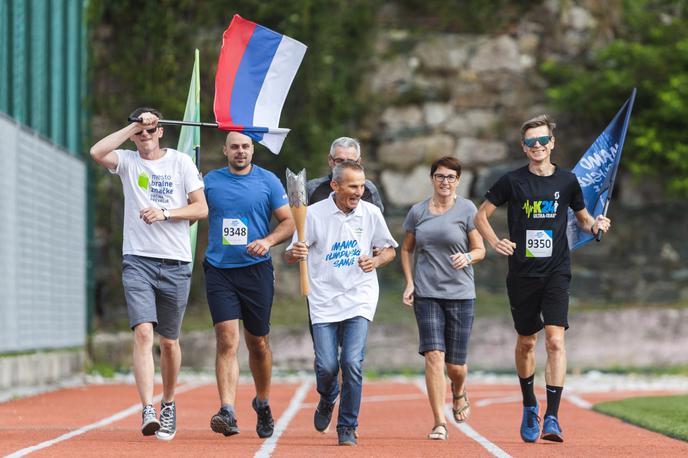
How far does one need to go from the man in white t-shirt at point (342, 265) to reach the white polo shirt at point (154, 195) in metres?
0.88

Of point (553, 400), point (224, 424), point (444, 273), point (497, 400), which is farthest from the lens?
point (497, 400)

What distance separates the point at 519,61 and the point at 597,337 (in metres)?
6.13

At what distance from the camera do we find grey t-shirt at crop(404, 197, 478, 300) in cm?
1155

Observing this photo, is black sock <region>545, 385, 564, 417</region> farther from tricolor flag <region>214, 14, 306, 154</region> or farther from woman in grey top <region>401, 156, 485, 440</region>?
tricolor flag <region>214, 14, 306, 154</region>

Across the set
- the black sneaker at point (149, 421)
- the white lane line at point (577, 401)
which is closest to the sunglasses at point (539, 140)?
the black sneaker at point (149, 421)

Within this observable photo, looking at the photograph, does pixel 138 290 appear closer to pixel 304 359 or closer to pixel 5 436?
pixel 5 436

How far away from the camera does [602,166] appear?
12.1 metres

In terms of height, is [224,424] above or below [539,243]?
below

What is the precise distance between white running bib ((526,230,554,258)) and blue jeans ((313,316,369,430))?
140cm

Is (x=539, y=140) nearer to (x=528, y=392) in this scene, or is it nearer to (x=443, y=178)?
(x=443, y=178)

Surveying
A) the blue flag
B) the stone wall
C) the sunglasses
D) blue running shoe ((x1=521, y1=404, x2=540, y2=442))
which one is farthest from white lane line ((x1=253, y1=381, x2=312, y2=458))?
the stone wall

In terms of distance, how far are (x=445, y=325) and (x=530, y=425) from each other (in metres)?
1.15

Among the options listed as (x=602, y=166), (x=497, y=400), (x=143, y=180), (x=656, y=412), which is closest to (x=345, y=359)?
(x=143, y=180)

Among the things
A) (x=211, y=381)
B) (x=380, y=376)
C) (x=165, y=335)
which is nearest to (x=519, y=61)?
(x=380, y=376)
